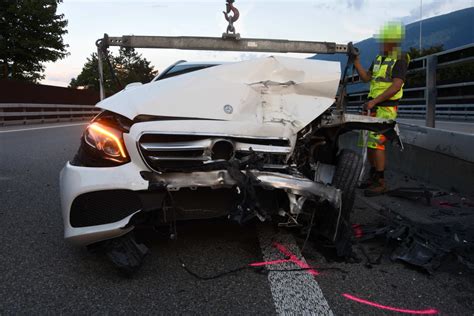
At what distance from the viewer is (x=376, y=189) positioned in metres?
5.03

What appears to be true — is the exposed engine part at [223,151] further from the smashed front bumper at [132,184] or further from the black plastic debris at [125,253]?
the black plastic debris at [125,253]

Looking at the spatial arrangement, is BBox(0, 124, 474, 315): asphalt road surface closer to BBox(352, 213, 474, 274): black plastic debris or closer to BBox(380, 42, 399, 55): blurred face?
BBox(352, 213, 474, 274): black plastic debris

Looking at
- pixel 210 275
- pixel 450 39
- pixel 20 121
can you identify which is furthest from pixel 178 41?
pixel 450 39

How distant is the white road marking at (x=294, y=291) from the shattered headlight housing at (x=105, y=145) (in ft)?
3.92

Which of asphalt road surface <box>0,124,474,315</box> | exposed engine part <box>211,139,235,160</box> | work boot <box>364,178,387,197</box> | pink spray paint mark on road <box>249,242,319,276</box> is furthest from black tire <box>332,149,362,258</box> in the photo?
work boot <box>364,178,387,197</box>

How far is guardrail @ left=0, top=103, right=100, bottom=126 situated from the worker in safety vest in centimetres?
Answer: 1283

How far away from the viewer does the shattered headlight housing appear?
8.75 ft

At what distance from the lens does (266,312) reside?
226 centimetres

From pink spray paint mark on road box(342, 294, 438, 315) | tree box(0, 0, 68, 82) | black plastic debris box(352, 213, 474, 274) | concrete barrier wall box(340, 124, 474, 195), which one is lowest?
pink spray paint mark on road box(342, 294, 438, 315)

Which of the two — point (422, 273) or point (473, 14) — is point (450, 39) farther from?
point (422, 273)

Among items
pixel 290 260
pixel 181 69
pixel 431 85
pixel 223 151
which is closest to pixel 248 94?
pixel 223 151

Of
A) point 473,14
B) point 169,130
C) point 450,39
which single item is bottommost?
point 169,130

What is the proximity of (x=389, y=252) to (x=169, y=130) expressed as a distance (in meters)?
1.83

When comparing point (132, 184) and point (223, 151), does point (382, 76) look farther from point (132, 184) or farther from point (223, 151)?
point (132, 184)
